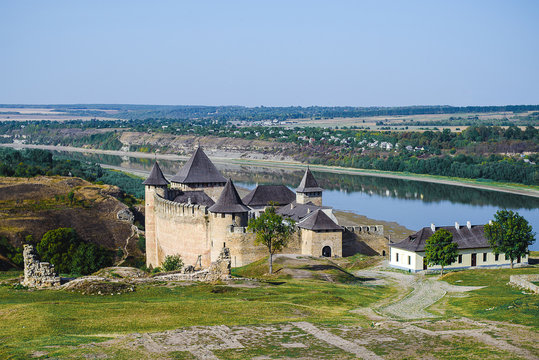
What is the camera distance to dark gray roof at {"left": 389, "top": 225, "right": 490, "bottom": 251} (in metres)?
36.8

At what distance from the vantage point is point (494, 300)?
23953mm

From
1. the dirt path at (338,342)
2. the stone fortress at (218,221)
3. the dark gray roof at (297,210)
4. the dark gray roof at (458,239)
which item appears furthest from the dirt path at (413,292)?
the dark gray roof at (297,210)

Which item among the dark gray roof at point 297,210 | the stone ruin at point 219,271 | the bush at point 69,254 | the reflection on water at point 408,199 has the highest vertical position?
the stone ruin at point 219,271

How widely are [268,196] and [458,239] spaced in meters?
14.3

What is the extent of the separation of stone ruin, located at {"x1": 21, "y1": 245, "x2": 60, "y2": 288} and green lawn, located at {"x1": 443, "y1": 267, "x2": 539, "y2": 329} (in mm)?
13104

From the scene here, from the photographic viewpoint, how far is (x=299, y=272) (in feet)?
103

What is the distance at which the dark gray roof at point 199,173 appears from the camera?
4306cm

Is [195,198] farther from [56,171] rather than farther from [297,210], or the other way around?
[56,171]

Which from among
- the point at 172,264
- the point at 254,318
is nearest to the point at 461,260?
the point at 172,264

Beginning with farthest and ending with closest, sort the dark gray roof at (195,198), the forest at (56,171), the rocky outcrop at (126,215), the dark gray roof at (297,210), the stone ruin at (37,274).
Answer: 1. the forest at (56,171)
2. the rocky outcrop at (126,215)
3. the dark gray roof at (297,210)
4. the dark gray roof at (195,198)
5. the stone ruin at (37,274)

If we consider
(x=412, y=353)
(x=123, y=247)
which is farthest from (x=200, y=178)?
(x=412, y=353)

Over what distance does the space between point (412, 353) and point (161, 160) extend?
124376 mm

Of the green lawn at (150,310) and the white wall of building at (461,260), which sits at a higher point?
the green lawn at (150,310)

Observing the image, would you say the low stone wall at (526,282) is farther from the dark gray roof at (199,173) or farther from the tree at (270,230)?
the dark gray roof at (199,173)
